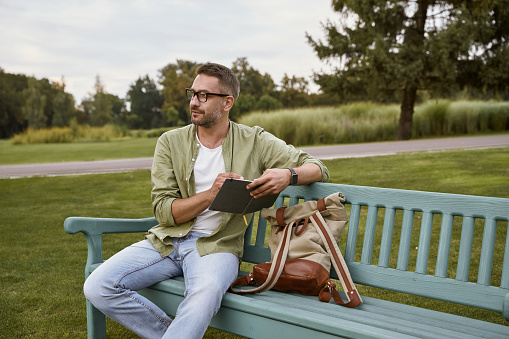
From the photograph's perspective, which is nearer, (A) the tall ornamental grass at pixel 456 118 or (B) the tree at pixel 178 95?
(A) the tall ornamental grass at pixel 456 118

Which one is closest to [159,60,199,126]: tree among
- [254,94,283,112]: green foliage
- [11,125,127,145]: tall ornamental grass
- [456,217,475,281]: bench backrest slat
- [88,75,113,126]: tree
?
[88,75,113,126]: tree

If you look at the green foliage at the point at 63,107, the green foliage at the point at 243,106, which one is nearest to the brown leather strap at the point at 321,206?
the green foliage at the point at 243,106

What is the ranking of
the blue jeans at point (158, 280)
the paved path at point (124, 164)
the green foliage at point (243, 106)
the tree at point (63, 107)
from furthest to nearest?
the tree at point (63, 107) < the green foliage at point (243, 106) < the paved path at point (124, 164) < the blue jeans at point (158, 280)

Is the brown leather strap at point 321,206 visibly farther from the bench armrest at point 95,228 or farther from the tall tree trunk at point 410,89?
the tall tree trunk at point 410,89

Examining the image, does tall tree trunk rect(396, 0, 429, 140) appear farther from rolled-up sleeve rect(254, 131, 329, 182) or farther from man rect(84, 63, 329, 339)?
man rect(84, 63, 329, 339)

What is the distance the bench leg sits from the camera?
3283mm

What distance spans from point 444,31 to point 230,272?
59.2 feet

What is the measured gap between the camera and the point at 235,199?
2883mm

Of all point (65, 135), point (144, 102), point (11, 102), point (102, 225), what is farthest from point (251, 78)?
point (102, 225)

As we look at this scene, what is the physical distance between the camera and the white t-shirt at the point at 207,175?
3.19m

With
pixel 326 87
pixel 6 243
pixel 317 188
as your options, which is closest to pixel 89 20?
pixel 326 87

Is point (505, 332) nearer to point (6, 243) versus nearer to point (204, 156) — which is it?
point (204, 156)

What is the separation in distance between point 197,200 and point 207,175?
268 millimetres

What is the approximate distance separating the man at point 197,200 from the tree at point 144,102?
184 ft
